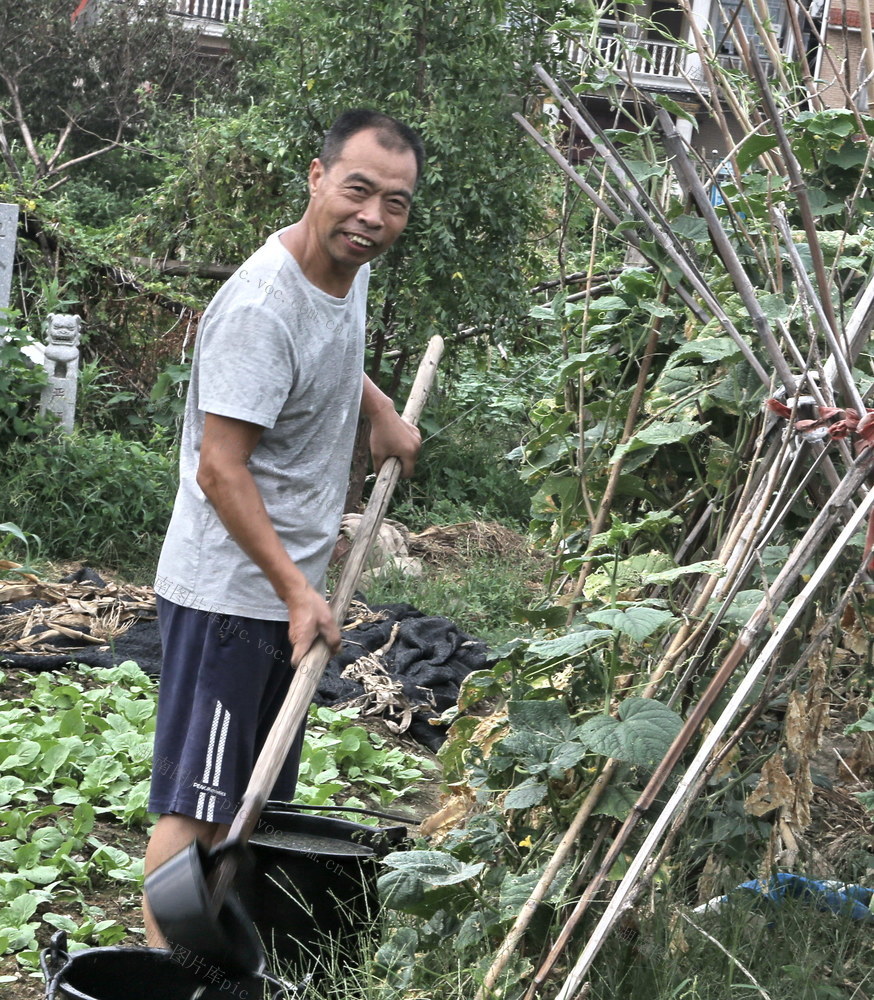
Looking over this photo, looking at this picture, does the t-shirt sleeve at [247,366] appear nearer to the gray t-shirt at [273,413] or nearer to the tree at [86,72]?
the gray t-shirt at [273,413]

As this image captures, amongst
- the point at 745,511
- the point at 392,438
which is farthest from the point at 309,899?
the point at 745,511

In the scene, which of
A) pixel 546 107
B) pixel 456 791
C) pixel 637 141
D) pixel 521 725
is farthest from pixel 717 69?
pixel 546 107

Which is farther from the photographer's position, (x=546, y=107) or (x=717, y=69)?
(x=546, y=107)

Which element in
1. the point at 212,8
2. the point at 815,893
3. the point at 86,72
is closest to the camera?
the point at 815,893

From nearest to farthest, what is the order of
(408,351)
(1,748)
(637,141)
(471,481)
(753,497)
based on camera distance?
(753,497)
(637,141)
(1,748)
(408,351)
(471,481)

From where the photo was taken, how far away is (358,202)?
7.97 ft

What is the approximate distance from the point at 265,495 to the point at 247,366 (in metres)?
0.31

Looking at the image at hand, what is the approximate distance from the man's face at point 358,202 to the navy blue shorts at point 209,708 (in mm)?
773

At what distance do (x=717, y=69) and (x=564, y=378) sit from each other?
834 millimetres

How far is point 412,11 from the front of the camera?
6.82 meters

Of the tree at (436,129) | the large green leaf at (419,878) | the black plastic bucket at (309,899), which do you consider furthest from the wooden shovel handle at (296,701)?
the tree at (436,129)

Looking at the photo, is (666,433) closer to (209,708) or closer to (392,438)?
(392,438)

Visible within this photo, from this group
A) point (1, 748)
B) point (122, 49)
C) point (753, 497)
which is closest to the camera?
point (753, 497)

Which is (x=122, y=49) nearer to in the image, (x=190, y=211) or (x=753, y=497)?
(x=190, y=211)
